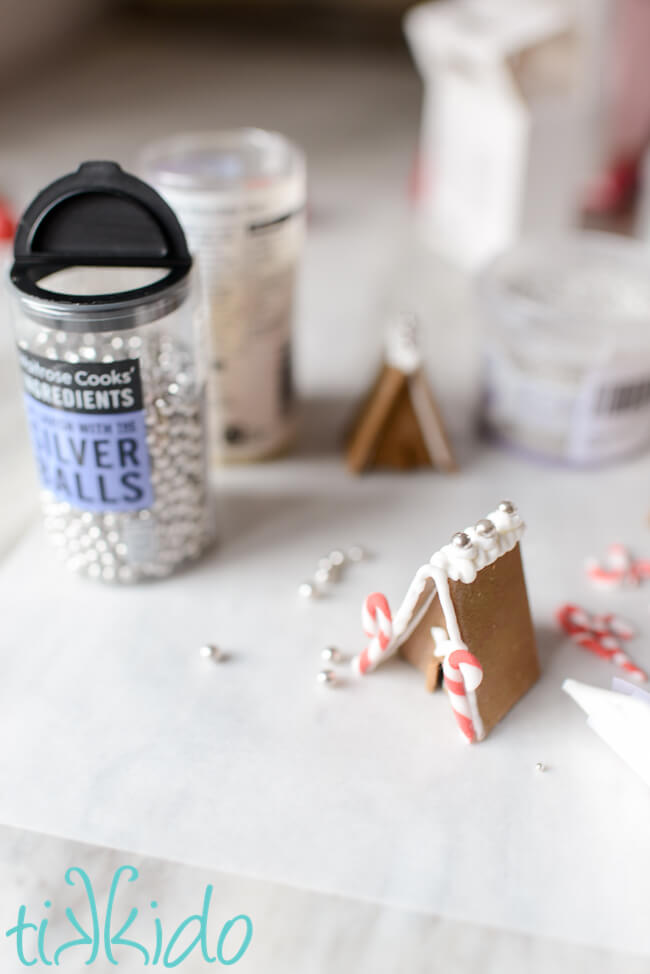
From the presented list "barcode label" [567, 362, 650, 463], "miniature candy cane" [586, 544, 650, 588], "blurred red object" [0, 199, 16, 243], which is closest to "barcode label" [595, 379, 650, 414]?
"barcode label" [567, 362, 650, 463]

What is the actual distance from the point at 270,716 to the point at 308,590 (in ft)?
0.34

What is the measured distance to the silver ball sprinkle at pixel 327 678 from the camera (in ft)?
1.73

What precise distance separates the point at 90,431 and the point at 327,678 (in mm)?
197

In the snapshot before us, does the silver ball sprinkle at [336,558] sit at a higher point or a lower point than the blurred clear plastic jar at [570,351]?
lower

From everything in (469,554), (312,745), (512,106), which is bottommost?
(312,745)

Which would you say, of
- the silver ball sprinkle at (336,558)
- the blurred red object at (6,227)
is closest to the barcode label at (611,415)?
the silver ball sprinkle at (336,558)

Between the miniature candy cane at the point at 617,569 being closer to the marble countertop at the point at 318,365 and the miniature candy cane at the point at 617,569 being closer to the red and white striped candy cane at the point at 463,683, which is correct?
the marble countertop at the point at 318,365

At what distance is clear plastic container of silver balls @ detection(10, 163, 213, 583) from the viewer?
0.52 metres

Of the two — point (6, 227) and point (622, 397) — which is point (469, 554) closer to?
point (622, 397)

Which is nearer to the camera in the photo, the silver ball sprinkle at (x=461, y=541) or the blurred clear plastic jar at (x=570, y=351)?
the silver ball sprinkle at (x=461, y=541)

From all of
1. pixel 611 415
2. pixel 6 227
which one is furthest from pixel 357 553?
pixel 6 227

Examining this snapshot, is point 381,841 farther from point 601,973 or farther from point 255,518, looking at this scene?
point 255,518

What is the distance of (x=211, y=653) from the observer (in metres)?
0.54

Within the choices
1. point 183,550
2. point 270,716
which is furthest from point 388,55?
point 270,716
